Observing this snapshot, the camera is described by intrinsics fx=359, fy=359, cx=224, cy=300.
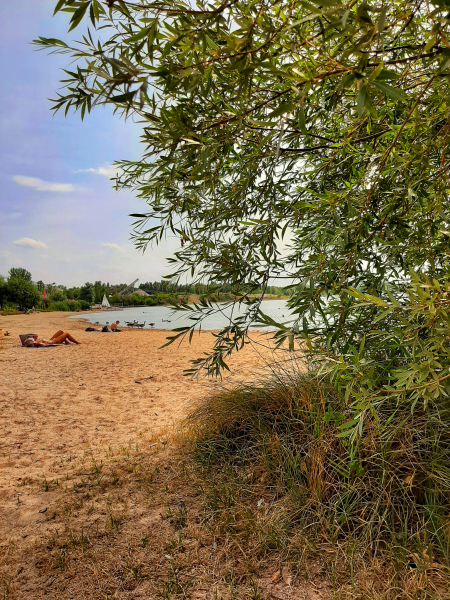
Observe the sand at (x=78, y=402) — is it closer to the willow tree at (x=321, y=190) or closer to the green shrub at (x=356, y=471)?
the green shrub at (x=356, y=471)

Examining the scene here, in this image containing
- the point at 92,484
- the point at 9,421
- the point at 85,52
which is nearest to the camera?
the point at 85,52

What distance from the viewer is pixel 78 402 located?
21.6 ft

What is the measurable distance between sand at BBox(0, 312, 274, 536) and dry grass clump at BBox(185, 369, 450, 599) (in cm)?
89

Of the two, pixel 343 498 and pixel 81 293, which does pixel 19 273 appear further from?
pixel 343 498

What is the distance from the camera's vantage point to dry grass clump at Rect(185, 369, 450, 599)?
2121 mm

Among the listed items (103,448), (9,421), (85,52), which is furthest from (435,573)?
(9,421)

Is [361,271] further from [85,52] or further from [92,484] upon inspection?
[92,484]

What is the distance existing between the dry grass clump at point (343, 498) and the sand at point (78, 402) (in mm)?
892

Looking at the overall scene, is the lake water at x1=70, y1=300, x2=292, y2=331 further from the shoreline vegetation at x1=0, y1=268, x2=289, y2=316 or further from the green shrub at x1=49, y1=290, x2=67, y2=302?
the green shrub at x1=49, y1=290, x2=67, y2=302

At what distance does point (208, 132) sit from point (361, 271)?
4.30 ft

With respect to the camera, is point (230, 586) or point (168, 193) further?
point (168, 193)

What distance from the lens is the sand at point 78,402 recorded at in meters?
4.28

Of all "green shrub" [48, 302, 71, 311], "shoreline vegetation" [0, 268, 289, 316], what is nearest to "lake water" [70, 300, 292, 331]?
"shoreline vegetation" [0, 268, 289, 316]

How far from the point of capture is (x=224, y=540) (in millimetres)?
2465
